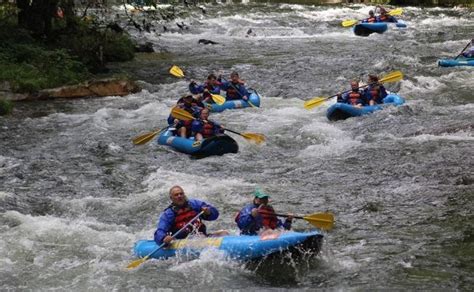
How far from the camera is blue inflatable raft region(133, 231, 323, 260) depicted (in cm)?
633

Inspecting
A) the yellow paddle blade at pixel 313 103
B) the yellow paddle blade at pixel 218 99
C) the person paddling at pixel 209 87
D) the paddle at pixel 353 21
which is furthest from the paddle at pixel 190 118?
the paddle at pixel 353 21

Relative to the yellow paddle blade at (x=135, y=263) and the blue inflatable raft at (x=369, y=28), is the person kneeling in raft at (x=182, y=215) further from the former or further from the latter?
the blue inflatable raft at (x=369, y=28)

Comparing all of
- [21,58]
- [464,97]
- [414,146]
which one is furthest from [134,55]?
[414,146]

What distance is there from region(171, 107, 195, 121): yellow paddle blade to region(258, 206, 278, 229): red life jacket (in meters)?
4.78

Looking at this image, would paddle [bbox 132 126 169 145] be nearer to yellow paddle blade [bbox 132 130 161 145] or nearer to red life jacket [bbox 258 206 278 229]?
yellow paddle blade [bbox 132 130 161 145]

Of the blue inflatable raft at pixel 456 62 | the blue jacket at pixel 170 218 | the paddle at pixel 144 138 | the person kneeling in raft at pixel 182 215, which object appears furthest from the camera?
the blue inflatable raft at pixel 456 62

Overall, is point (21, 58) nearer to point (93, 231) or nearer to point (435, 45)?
point (93, 231)

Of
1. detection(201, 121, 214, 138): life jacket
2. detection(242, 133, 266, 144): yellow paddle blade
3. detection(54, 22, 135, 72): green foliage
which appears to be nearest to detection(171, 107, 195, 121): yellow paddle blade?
detection(201, 121, 214, 138): life jacket

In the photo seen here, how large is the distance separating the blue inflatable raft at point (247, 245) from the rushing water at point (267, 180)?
99 millimetres

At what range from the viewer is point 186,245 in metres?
6.74

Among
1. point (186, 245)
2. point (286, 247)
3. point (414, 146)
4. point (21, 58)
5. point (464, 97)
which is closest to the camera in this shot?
point (286, 247)

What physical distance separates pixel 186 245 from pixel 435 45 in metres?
15.9

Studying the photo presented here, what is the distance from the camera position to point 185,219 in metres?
7.07

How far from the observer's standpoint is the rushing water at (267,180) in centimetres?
650
